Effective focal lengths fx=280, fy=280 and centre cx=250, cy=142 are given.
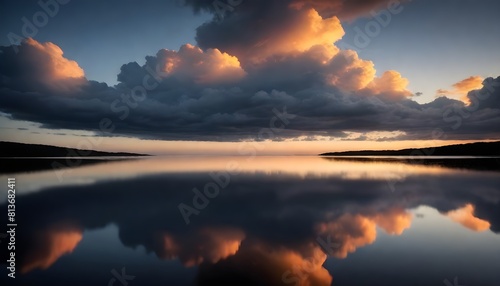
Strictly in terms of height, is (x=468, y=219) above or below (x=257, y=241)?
below

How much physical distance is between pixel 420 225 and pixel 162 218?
1336cm

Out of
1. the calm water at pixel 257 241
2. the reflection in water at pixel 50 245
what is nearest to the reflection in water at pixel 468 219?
the calm water at pixel 257 241

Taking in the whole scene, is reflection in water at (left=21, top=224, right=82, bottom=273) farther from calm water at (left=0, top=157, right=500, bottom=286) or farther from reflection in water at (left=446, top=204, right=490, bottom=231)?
reflection in water at (left=446, top=204, right=490, bottom=231)

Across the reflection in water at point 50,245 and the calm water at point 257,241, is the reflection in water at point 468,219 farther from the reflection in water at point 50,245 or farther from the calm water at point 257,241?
the reflection in water at point 50,245

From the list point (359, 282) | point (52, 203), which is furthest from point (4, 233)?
point (359, 282)

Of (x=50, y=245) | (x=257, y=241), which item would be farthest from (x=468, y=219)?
(x=50, y=245)

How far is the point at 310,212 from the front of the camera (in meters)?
16.8

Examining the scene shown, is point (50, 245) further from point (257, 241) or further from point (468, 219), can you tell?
point (468, 219)

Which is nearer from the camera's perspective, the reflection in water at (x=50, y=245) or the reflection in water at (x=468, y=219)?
the reflection in water at (x=50, y=245)

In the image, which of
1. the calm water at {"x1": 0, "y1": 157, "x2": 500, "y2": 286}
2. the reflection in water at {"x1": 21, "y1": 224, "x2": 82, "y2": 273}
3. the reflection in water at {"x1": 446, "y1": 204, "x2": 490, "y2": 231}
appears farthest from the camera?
the reflection in water at {"x1": 446, "y1": 204, "x2": 490, "y2": 231}

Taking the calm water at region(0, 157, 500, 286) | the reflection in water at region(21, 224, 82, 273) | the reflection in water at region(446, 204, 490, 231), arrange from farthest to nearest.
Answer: the reflection in water at region(446, 204, 490, 231) < the reflection in water at region(21, 224, 82, 273) < the calm water at region(0, 157, 500, 286)

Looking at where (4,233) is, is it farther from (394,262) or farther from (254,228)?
(394,262)

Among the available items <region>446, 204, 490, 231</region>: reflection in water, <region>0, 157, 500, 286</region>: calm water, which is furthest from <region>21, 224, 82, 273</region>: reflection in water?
<region>446, 204, 490, 231</region>: reflection in water

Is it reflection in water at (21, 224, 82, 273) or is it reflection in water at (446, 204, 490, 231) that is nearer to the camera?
reflection in water at (21, 224, 82, 273)
